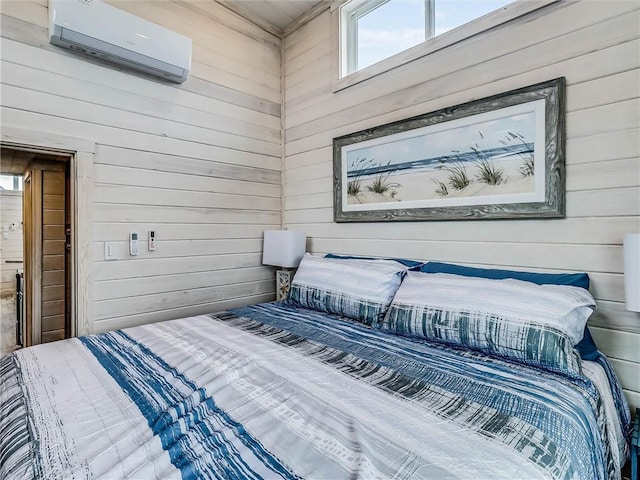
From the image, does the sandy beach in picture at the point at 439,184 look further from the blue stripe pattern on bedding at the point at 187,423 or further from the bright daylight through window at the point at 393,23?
the blue stripe pattern on bedding at the point at 187,423

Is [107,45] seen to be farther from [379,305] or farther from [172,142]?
[379,305]

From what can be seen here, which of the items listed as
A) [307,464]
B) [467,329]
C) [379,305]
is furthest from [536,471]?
[379,305]

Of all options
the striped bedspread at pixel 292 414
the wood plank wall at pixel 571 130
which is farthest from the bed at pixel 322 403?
the wood plank wall at pixel 571 130

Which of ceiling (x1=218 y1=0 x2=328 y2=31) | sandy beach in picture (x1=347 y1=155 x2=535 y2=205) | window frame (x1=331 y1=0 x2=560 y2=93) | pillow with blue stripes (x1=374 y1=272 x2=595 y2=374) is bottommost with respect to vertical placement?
pillow with blue stripes (x1=374 y1=272 x2=595 y2=374)

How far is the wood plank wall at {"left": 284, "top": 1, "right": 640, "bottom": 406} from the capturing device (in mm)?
1503

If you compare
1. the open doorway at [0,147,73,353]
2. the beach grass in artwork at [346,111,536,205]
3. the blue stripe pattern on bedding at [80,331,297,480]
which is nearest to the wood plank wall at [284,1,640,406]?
the beach grass in artwork at [346,111,536,205]

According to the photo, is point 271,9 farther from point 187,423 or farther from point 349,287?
point 187,423

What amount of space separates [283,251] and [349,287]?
34.9 inches

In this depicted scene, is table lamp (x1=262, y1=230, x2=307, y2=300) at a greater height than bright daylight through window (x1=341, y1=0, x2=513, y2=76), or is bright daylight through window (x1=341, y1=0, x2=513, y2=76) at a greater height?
bright daylight through window (x1=341, y1=0, x2=513, y2=76)

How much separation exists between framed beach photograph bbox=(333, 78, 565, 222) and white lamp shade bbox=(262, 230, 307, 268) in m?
0.44

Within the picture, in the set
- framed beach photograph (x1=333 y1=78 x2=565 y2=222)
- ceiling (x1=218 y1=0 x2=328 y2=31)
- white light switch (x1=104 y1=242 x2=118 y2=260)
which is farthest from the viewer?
ceiling (x1=218 y1=0 x2=328 y2=31)

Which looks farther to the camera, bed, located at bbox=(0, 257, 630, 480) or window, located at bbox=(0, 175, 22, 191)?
window, located at bbox=(0, 175, 22, 191)

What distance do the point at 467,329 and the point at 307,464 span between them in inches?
37.8

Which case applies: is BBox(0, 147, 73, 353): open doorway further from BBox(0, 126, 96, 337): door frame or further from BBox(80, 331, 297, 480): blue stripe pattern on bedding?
BBox(80, 331, 297, 480): blue stripe pattern on bedding
